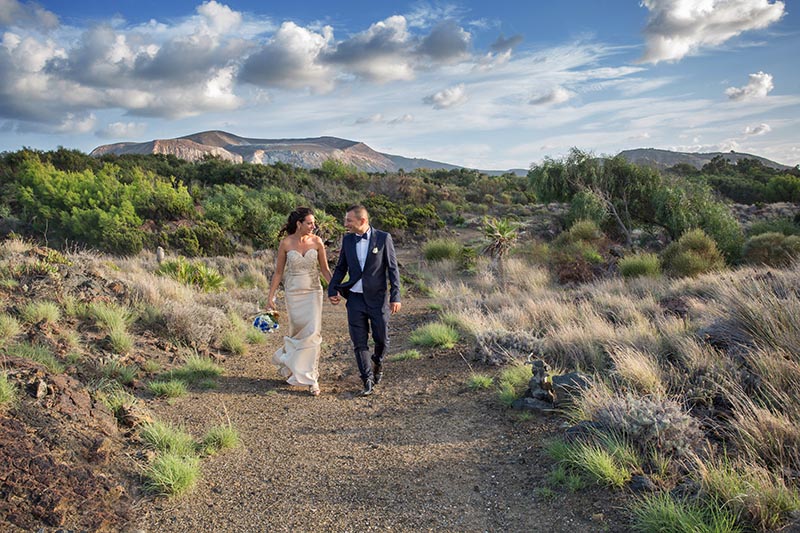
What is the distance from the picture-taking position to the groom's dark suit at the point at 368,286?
17.7ft

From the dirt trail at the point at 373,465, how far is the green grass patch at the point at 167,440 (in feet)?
0.68

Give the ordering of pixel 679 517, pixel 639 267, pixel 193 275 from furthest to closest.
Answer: pixel 639 267 → pixel 193 275 → pixel 679 517

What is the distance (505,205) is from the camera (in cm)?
3384

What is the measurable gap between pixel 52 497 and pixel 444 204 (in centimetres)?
2831

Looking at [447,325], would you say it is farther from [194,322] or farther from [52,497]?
[52,497]

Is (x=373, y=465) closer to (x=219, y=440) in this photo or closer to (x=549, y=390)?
(x=219, y=440)

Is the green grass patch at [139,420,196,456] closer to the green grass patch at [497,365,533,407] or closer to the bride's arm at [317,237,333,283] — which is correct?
the bride's arm at [317,237,333,283]

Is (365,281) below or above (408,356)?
above

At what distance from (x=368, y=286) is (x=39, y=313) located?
14.3 ft

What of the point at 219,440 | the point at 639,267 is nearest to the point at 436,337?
the point at 219,440

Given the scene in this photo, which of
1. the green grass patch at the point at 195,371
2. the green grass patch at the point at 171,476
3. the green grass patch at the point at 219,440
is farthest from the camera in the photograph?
the green grass patch at the point at 195,371

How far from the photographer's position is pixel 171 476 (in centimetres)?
343

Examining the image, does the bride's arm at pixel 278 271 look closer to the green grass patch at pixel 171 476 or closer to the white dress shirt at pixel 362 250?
the white dress shirt at pixel 362 250

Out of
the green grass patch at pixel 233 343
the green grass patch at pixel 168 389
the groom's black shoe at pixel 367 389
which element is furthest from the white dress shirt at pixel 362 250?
the green grass patch at pixel 233 343
